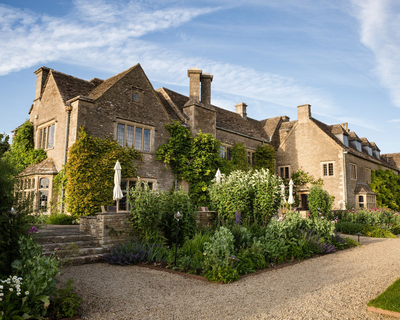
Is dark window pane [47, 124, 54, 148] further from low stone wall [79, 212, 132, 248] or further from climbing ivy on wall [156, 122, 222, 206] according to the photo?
low stone wall [79, 212, 132, 248]

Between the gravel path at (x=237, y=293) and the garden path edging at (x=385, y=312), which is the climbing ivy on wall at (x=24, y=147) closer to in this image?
the gravel path at (x=237, y=293)

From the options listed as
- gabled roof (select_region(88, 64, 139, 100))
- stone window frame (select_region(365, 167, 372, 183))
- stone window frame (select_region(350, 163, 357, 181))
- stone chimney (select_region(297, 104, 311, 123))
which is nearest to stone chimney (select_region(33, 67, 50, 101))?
gabled roof (select_region(88, 64, 139, 100))

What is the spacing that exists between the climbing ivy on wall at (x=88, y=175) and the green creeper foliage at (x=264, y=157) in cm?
1339

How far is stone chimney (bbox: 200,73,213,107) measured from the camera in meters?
21.3

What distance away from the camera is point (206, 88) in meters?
21.4

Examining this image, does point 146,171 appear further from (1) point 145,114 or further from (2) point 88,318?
(2) point 88,318

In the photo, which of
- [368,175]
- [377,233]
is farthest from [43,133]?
[368,175]

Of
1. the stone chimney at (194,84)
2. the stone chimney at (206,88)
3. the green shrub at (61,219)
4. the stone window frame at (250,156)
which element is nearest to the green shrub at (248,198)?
the green shrub at (61,219)

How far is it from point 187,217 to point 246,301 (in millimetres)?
5031

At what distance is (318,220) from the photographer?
11.9 meters

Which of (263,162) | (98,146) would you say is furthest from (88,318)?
(263,162)

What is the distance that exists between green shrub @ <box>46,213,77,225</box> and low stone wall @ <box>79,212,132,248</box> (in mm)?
4268

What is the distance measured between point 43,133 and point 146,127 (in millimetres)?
5746

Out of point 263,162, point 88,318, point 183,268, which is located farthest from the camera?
point 263,162
